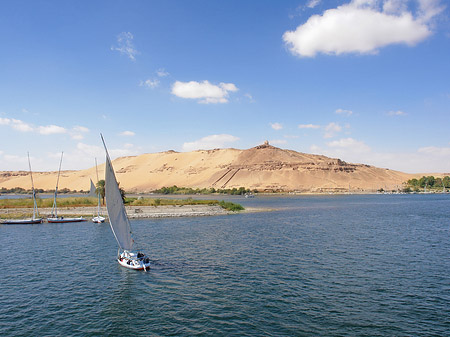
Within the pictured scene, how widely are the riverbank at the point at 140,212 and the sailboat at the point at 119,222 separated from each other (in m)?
37.5

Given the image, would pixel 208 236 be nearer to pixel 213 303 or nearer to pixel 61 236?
pixel 61 236

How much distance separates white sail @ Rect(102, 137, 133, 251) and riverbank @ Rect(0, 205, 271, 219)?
37996mm

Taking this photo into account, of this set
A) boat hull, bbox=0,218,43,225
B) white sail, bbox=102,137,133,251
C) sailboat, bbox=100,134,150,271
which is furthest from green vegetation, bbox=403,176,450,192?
white sail, bbox=102,137,133,251

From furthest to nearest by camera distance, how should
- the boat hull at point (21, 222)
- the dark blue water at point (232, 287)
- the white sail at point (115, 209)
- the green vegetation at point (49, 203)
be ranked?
the green vegetation at point (49, 203)
the boat hull at point (21, 222)
the white sail at point (115, 209)
the dark blue water at point (232, 287)

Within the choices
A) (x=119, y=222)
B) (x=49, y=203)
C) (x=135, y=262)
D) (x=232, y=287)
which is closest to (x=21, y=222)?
(x=49, y=203)

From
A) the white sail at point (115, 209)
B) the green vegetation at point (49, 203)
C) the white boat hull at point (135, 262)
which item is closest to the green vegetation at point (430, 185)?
the green vegetation at point (49, 203)

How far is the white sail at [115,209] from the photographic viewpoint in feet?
79.6

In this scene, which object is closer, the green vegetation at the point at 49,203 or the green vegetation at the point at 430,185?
the green vegetation at the point at 49,203

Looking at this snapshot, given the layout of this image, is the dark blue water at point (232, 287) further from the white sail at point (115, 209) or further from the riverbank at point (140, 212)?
the riverbank at point (140, 212)

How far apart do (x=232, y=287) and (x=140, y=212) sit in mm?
49304

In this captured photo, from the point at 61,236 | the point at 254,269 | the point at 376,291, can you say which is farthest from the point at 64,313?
the point at 61,236

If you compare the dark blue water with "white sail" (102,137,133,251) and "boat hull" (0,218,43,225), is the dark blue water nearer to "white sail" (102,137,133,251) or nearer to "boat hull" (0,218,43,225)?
"white sail" (102,137,133,251)

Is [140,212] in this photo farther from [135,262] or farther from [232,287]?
[232,287]

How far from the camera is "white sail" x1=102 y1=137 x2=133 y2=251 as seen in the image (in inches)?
955
